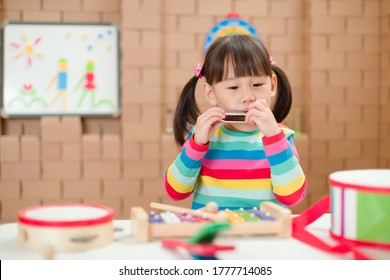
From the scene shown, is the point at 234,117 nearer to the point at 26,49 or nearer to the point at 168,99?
the point at 168,99

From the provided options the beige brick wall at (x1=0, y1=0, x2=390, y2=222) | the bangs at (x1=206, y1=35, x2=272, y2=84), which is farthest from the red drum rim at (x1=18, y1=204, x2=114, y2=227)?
the beige brick wall at (x1=0, y1=0, x2=390, y2=222)

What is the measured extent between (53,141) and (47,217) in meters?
1.46

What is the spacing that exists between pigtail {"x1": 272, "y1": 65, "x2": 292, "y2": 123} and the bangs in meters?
0.12

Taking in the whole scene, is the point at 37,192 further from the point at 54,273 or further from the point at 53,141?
the point at 54,273

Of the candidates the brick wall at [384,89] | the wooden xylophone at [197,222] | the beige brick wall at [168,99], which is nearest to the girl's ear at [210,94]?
the wooden xylophone at [197,222]

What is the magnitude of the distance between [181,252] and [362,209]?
0.18 meters

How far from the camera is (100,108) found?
1968mm

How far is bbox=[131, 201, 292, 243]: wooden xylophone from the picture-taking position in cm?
52

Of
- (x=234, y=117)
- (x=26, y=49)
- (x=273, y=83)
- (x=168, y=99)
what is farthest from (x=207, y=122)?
(x=26, y=49)

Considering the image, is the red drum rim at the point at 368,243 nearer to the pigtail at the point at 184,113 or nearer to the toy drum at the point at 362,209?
the toy drum at the point at 362,209

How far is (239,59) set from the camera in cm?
77

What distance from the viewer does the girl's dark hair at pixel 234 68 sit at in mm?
771

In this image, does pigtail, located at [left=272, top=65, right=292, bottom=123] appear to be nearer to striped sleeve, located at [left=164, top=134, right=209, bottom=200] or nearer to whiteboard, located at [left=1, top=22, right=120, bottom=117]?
striped sleeve, located at [left=164, top=134, right=209, bottom=200]

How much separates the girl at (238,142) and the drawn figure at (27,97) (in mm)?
1168
